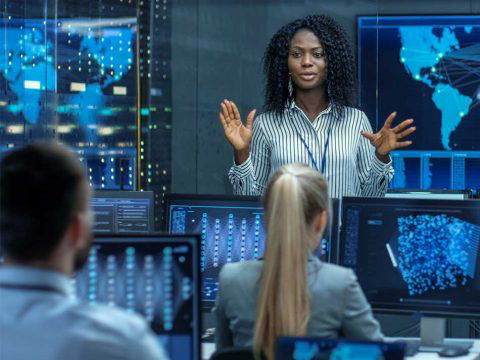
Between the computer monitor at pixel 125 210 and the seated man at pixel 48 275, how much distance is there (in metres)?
2.04

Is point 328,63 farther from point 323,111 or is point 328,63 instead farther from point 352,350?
point 352,350

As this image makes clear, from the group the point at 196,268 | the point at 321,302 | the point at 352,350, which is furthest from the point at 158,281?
the point at 352,350

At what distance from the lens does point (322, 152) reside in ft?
14.1

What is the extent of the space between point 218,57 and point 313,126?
292 centimetres

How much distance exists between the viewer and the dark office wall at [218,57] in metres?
7.12

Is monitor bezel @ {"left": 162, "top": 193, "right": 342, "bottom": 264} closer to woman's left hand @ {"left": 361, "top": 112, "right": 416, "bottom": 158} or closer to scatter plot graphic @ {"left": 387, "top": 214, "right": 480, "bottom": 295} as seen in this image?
scatter plot graphic @ {"left": 387, "top": 214, "right": 480, "bottom": 295}

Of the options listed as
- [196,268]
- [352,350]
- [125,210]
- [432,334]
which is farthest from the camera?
[125,210]

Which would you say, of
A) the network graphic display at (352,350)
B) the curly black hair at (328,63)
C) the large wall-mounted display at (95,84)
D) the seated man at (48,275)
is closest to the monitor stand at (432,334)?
the curly black hair at (328,63)

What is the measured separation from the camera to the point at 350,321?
2697mm

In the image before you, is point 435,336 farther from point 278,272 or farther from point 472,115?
point 472,115

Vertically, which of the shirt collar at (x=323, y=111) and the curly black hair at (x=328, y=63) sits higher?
the curly black hair at (x=328, y=63)

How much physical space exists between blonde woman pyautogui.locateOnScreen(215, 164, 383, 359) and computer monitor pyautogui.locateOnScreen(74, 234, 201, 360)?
18 cm

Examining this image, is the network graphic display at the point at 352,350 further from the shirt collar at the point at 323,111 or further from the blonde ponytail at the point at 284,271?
the shirt collar at the point at 323,111

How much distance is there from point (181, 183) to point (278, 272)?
448 centimetres
